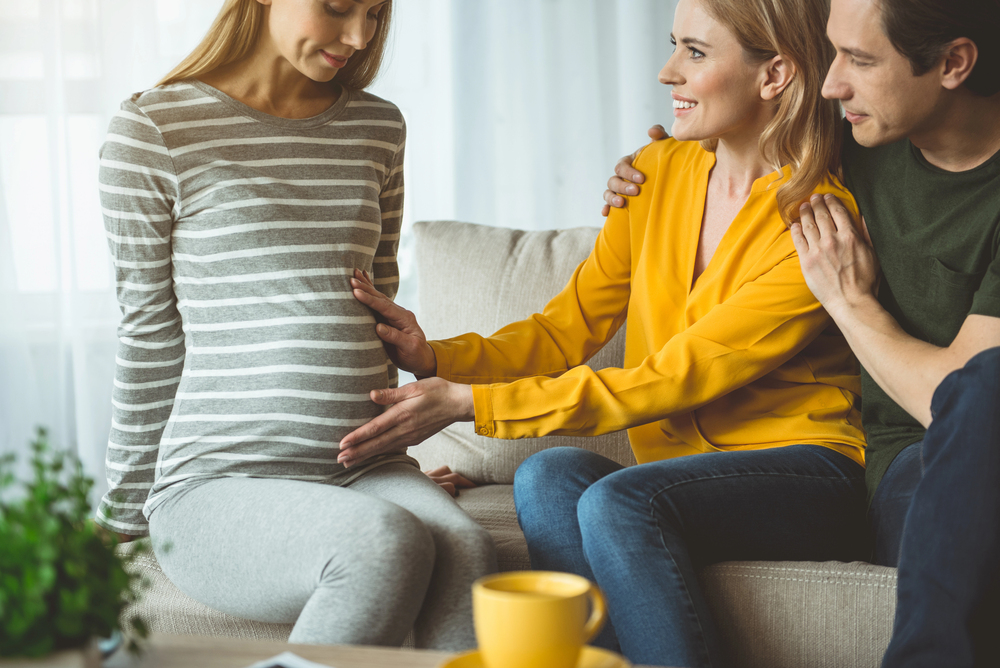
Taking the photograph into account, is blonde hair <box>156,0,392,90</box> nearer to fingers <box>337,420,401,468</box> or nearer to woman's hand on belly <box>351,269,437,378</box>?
woman's hand on belly <box>351,269,437,378</box>

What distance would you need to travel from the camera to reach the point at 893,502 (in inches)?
47.2

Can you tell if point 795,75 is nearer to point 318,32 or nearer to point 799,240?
point 799,240

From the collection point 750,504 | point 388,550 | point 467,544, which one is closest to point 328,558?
point 388,550

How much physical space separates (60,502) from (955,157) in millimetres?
1201

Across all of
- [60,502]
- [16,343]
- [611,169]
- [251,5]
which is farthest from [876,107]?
[16,343]

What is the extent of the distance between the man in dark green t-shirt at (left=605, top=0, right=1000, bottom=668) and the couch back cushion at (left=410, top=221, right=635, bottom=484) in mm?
553

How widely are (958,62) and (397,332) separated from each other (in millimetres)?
874

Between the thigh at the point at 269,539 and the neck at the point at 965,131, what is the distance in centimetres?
91

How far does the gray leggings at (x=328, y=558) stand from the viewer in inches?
38.0

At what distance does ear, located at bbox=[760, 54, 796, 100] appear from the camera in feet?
4.49

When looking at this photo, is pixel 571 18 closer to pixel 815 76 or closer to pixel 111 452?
pixel 815 76

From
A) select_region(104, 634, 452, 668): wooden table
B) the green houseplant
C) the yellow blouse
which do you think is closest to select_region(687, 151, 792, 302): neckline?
the yellow blouse

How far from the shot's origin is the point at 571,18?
271 centimetres

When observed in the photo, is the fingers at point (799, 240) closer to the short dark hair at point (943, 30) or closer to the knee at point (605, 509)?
the short dark hair at point (943, 30)
